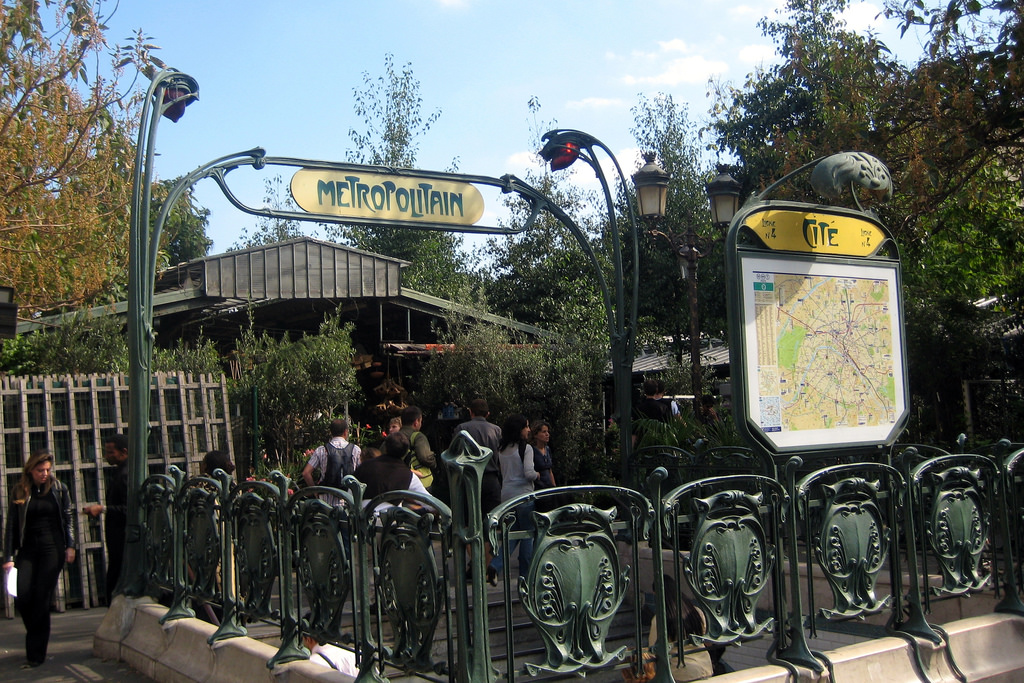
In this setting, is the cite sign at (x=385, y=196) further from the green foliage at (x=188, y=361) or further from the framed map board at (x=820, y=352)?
the green foliage at (x=188, y=361)

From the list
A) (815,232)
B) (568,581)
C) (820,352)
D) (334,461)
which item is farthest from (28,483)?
(815,232)

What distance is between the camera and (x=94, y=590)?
913 cm

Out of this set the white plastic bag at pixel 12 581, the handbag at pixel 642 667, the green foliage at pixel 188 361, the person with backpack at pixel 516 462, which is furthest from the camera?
the green foliage at pixel 188 361

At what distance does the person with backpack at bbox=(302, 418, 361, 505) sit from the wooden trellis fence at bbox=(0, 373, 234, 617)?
5.03ft

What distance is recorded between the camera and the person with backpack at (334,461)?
9.42 meters

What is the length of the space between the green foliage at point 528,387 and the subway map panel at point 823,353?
751 cm

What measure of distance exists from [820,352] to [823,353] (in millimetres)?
32

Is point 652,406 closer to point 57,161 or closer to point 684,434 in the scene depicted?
point 684,434

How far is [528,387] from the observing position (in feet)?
46.4

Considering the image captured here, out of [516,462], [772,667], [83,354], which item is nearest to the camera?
[772,667]

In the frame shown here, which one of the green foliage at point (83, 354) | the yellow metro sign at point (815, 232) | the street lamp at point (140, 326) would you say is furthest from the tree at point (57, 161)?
the yellow metro sign at point (815, 232)

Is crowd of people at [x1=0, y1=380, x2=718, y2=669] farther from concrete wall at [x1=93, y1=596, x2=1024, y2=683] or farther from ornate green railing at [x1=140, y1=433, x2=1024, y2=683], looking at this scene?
ornate green railing at [x1=140, y1=433, x2=1024, y2=683]

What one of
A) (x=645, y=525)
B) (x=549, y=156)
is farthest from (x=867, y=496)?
(x=549, y=156)

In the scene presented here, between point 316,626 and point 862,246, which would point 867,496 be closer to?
point 862,246
